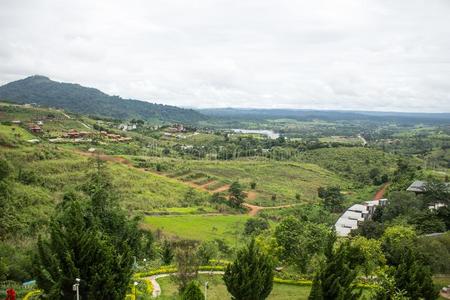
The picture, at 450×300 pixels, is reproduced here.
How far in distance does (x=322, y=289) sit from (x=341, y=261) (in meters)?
1.65

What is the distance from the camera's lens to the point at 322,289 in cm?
2027

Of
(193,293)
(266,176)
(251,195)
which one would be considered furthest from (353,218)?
(266,176)

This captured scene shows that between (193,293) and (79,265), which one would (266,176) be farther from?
(79,265)

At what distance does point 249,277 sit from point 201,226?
31.0 metres

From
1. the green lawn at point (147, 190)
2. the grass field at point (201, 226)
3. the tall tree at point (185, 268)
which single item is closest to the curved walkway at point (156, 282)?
the tall tree at point (185, 268)

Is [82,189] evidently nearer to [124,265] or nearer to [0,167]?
[0,167]

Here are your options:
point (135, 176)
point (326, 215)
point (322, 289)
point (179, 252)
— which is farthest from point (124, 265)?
point (135, 176)

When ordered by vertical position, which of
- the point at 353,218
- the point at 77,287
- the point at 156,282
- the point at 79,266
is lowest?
the point at 353,218

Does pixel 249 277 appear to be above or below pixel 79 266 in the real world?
below

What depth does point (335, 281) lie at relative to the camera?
1983 cm

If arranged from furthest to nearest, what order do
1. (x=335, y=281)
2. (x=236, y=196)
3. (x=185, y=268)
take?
(x=236, y=196), (x=185, y=268), (x=335, y=281)

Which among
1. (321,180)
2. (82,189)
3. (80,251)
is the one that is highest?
(80,251)

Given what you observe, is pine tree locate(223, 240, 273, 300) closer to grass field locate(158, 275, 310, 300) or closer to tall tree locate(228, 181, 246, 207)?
grass field locate(158, 275, 310, 300)

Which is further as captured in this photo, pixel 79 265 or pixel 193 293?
pixel 79 265
